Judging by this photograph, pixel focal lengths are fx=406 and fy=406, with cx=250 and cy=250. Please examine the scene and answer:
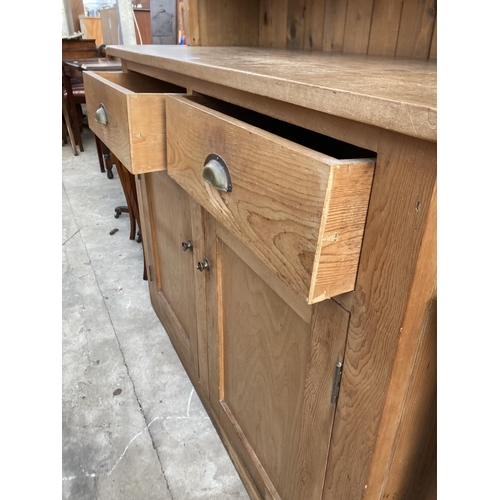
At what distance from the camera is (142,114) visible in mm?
712

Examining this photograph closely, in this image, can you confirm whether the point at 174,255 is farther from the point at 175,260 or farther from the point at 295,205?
the point at 295,205

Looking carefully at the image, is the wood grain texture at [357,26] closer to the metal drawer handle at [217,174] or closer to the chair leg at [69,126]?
the metal drawer handle at [217,174]

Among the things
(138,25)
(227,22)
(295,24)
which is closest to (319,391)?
(295,24)

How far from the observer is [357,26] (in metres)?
0.96

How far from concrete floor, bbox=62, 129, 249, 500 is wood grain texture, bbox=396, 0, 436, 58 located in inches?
41.8

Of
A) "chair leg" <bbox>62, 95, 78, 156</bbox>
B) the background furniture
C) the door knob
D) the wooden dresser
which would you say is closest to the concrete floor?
the wooden dresser

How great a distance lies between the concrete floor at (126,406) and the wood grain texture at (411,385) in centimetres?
58

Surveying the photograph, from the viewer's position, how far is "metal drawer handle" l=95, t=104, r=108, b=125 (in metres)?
0.86

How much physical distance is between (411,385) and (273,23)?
117 cm

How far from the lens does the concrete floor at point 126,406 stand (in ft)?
3.30
